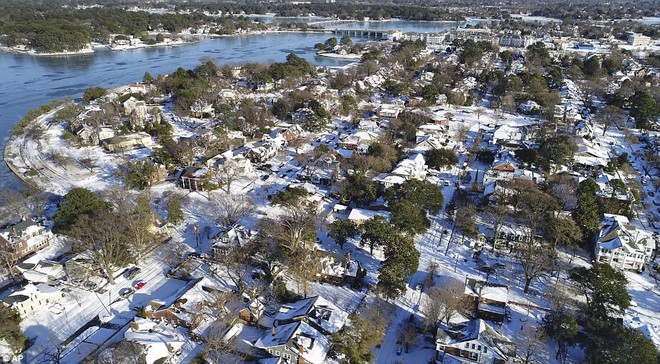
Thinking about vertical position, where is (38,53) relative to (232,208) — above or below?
above

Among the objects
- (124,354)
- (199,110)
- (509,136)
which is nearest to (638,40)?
(509,136)

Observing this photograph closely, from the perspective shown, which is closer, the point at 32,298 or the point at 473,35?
the point at 32,298

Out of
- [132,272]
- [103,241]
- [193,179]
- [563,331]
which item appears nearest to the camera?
[563,331]

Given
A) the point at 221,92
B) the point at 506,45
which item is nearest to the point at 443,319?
the point at 221,92

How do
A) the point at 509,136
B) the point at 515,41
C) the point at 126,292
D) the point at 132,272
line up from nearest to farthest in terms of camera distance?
the point at 126,292 → the point at 132,272 → the point at 509,136 → the point at 515,41

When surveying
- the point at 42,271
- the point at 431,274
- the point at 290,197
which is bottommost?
the point at 431,274

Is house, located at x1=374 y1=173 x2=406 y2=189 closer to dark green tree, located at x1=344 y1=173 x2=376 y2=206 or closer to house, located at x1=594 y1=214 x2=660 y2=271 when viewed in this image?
dark green tree, located at x1=344 y1=173 x2=376 y2=206

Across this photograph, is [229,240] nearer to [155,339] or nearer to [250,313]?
[250,313]
